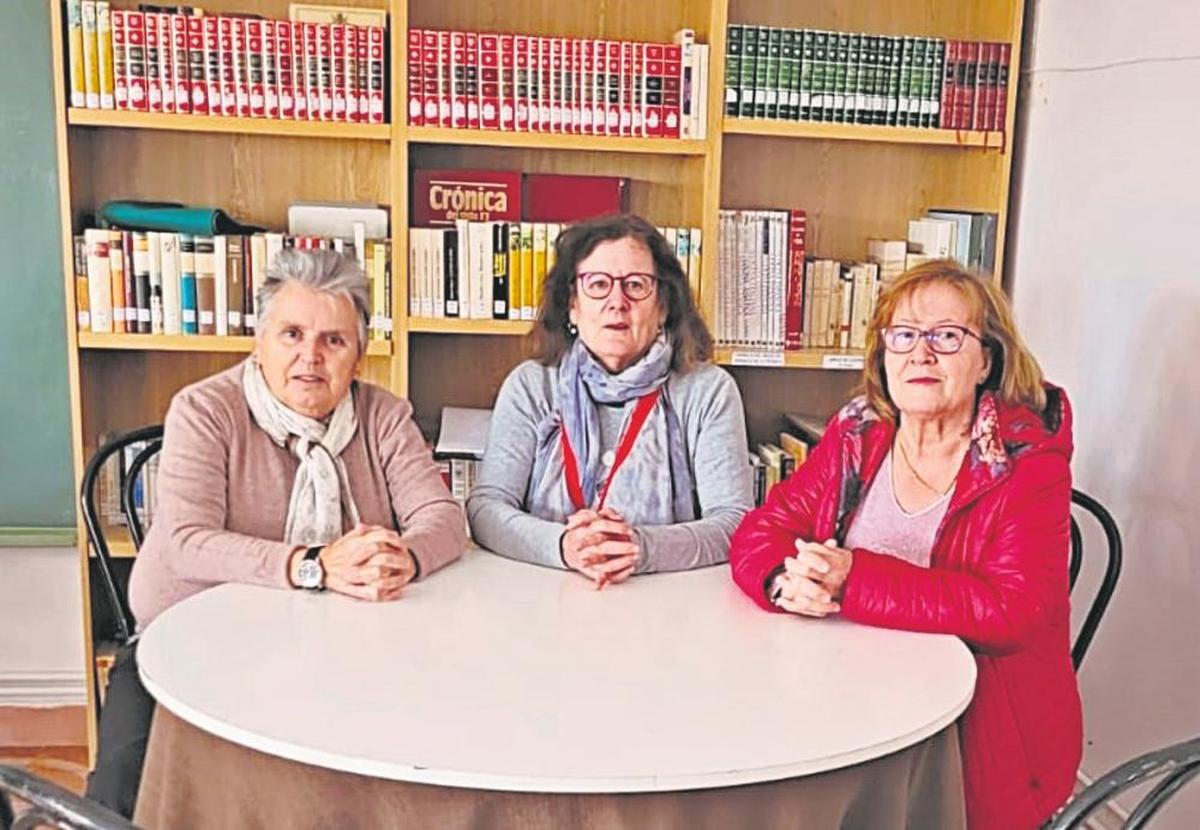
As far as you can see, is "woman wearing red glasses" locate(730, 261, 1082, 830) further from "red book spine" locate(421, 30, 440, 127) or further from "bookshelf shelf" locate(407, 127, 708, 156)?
"red book spine" locate(421, 30, 440, 127)

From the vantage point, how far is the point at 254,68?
277cm

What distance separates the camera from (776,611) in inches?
72.4

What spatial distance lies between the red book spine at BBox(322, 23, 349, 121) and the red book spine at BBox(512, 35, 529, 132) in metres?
0.38

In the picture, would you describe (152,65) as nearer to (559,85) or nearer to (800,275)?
(559,85)

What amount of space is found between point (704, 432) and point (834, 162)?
1.21 m

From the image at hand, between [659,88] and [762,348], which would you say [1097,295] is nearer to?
[762,348]

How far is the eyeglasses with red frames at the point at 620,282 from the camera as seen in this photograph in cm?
233

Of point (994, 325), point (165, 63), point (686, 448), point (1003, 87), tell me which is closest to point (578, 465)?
point (686, 448)

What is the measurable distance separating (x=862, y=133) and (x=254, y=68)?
1.42 meters

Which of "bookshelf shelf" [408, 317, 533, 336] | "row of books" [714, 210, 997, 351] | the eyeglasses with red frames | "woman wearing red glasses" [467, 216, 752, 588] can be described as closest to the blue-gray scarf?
"woman wearing red glasses" [467, 216, 752, 588]

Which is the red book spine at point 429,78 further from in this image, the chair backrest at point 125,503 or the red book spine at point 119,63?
the chair backrest at point 125,503

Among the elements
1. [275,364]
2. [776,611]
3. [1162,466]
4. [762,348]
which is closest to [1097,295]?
[1162,466]

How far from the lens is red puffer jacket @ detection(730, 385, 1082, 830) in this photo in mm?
1761

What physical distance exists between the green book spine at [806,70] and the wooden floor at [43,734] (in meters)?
2.37
